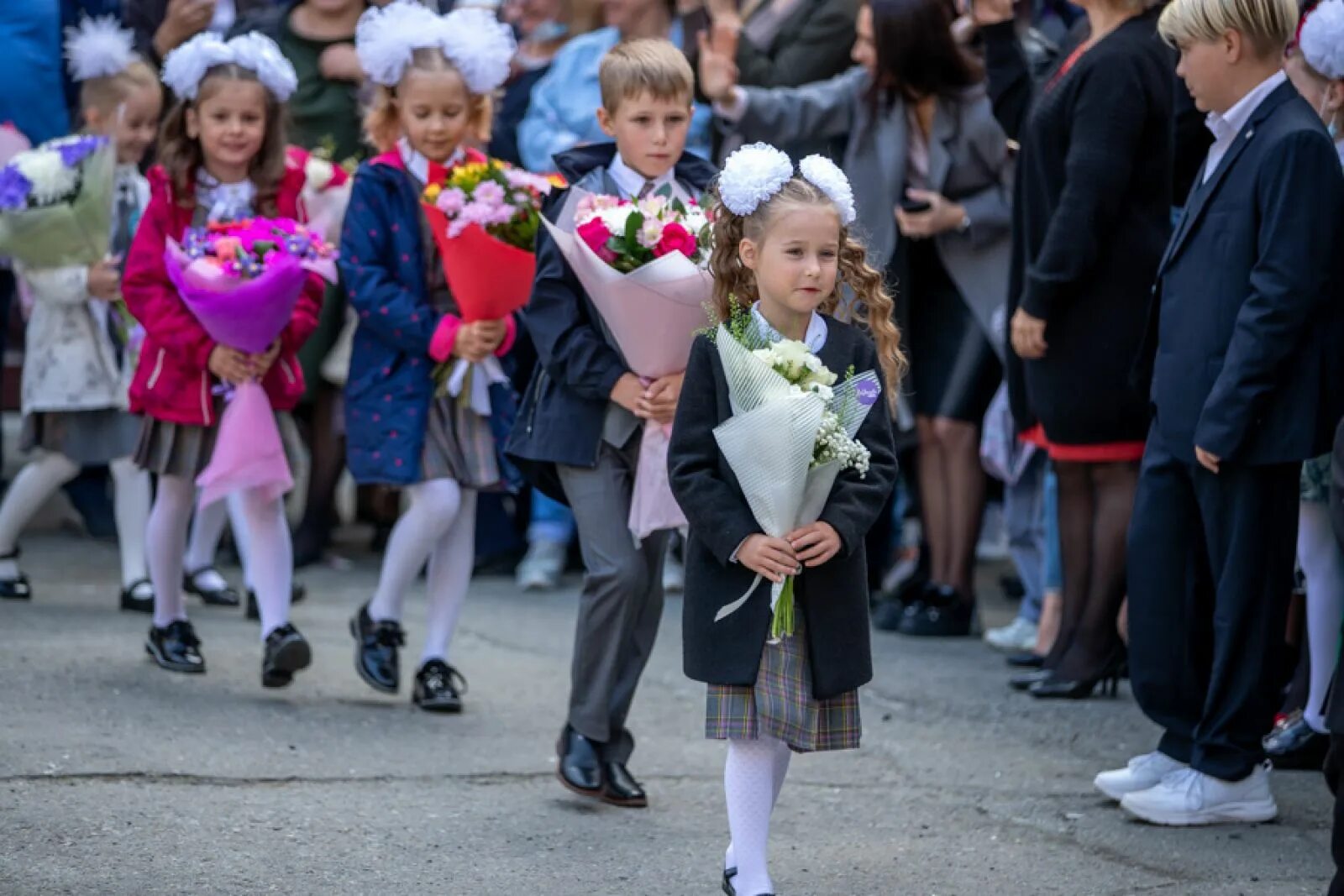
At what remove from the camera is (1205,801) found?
514 cm

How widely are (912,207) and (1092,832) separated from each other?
10.7 ft

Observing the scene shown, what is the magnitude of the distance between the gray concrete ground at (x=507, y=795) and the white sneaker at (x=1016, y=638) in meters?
0.43

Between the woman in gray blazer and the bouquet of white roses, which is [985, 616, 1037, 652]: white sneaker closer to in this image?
the woman in gray blazer

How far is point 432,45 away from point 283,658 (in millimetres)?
1978

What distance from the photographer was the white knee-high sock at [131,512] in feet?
25.4

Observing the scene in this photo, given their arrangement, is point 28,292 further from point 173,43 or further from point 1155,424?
point 1155,424

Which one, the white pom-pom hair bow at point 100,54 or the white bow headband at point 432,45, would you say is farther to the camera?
the white pom-pom hair bow at point 100,54

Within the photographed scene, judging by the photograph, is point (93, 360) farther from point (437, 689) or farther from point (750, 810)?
point (750, 810)

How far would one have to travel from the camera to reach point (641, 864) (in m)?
4.69

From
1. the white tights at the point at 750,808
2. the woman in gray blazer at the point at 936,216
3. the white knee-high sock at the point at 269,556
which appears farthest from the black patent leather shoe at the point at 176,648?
the woman in gray blazer at the point at 936,216

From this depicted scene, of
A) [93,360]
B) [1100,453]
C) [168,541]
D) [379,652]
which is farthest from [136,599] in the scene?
[1100,453]

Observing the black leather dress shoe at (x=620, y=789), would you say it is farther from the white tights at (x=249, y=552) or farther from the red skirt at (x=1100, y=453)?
the red skirt at (x=1100, y=453)

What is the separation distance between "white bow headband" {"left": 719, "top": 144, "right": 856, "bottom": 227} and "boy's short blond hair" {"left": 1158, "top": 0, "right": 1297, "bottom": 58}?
51.3 inches

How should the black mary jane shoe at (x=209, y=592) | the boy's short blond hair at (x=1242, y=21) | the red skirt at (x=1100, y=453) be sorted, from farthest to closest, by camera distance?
the black mary jane shoe at (x=209, y=592), the red skirt at (x=1100, y=453), the boy's short blond hair at (x=1242, y=21)
